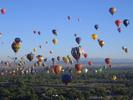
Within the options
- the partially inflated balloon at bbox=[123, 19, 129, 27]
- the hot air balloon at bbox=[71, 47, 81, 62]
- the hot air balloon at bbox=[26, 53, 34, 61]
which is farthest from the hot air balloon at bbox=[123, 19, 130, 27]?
the hot air balloon at bbox=[26, 53, 34, 61]

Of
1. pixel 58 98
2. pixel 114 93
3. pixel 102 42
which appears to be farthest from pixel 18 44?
pixel 114 93

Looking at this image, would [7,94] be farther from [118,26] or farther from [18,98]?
[118,26]

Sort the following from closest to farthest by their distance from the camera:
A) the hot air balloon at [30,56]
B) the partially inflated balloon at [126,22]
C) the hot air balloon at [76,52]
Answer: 1. the hot air balloon at [76,52]
2. the partially inflated balloon at [126,22]
3. the hot air balloon at [30,56]

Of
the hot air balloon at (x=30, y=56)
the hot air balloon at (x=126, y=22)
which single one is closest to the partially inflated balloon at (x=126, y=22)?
the hot air balloon at (x=126, y=22)

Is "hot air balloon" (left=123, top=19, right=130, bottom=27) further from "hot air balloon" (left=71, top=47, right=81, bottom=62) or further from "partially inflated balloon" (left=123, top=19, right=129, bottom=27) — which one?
"hot air balloon" (left=71, top=47, right=81, bottom=62)

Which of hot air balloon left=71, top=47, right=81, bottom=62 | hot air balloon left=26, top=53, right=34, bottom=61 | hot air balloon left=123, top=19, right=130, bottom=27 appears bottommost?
hot air balloon left=71, top=47, right=81, bottom=62

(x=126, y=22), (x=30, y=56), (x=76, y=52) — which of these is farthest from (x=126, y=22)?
(x=30, y=56)

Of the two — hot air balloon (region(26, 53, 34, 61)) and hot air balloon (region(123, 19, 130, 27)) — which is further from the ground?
hot air balloon (region(123, 19, 130, 27))

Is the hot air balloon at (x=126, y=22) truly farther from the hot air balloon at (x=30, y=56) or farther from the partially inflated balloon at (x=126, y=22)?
the hot air balloon at (x=30, y=56)

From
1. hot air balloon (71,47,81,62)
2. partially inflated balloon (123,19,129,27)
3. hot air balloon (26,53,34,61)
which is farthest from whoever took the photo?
hot air balloon (26,53,34,61)

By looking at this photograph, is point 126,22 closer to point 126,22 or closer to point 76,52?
point 126,22

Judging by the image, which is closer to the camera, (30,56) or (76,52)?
(76,52)
